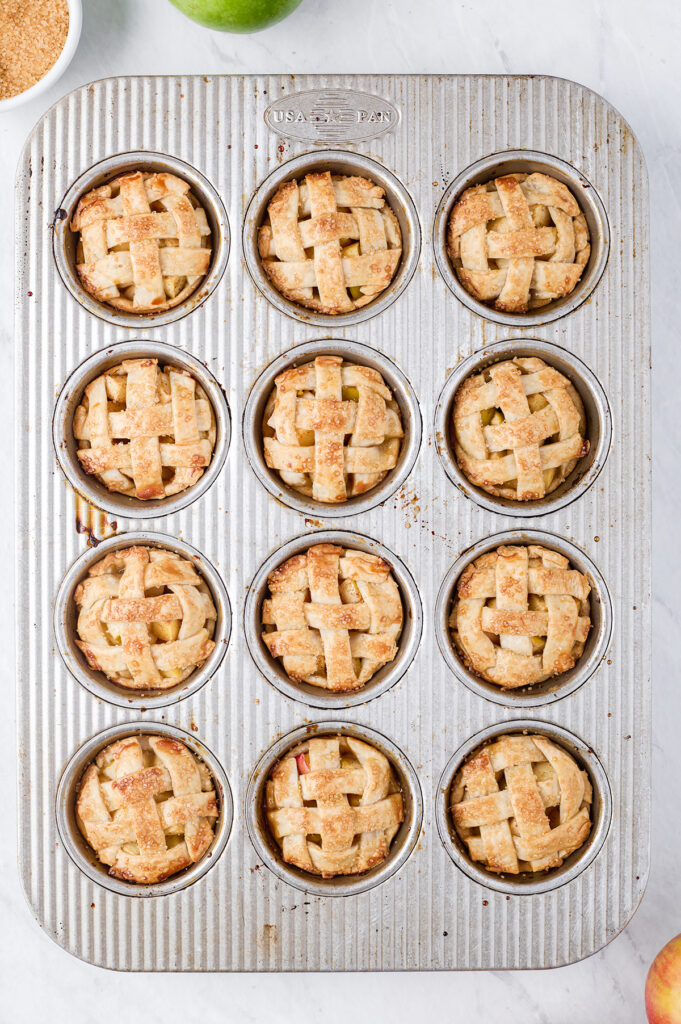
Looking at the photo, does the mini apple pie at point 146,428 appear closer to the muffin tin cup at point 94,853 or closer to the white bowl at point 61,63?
the muffin tin cup at point 94,853

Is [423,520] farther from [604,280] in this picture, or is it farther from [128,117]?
[128,117]

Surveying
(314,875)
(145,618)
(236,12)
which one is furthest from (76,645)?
(236,12)

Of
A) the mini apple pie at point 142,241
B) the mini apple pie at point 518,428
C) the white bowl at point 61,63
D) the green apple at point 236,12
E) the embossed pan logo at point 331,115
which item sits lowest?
the mini apple pie at point 518,428

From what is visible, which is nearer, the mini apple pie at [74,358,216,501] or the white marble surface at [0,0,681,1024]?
the mini apple pie at [74,358,216,501]

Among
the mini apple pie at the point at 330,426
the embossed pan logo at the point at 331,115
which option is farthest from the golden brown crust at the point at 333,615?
the embossed pan logo at the point at 331,115

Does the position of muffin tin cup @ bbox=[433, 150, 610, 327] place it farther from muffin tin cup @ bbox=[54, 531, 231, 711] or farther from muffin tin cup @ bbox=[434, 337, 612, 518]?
muffin tin cup @ bbox=[54, 531, 231, 711]

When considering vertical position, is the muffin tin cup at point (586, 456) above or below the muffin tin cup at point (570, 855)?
above

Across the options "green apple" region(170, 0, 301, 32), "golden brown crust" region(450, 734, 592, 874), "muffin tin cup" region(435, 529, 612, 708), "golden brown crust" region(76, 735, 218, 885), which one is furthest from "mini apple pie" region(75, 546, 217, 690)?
"green apple" region(170, 0, 301, 32)
